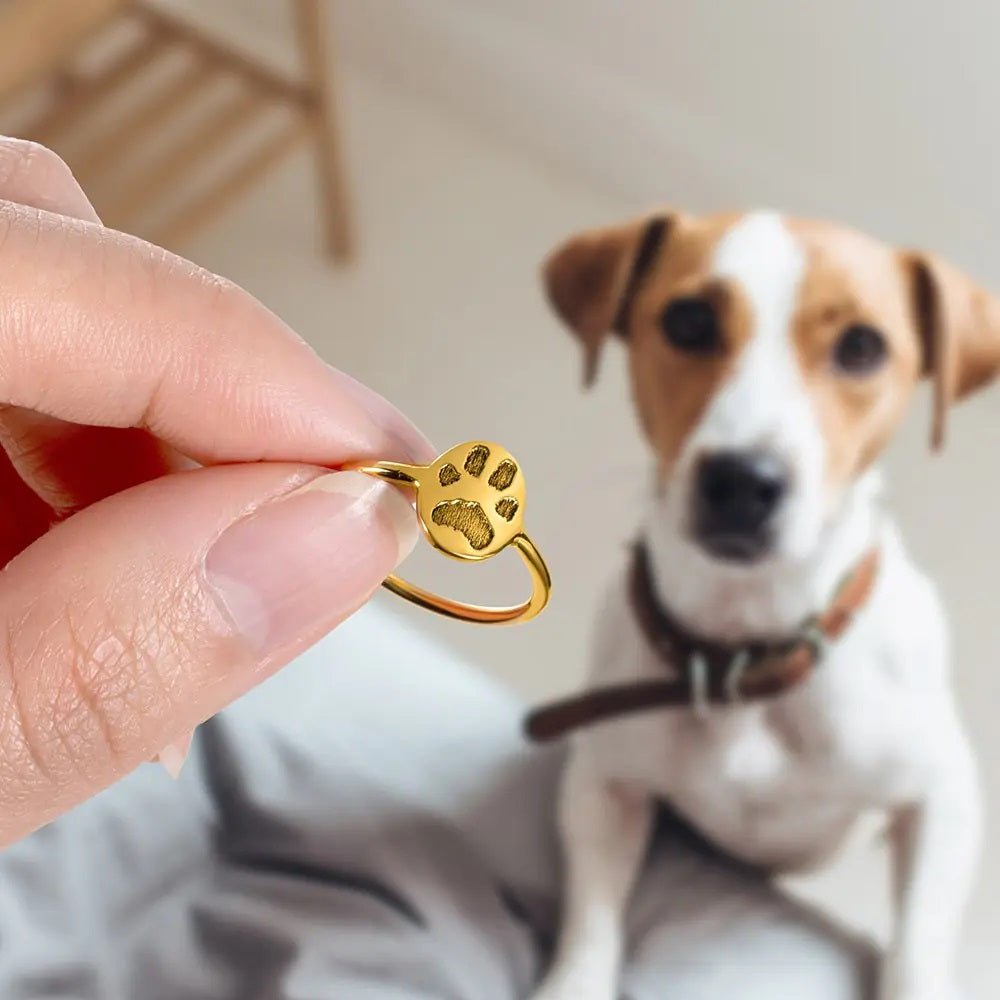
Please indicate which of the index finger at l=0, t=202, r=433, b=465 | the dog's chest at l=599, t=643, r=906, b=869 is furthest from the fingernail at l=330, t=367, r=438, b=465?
the dog's chest at l=599, t=643, r=906, b=869

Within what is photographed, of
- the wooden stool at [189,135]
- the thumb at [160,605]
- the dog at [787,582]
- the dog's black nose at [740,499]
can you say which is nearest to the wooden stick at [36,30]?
the wooden stool at [189,135]

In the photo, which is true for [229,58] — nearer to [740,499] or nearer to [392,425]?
[740,499]

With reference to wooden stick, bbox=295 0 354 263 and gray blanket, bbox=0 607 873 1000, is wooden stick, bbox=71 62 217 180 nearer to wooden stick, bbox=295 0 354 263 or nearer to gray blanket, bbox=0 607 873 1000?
wooden stick, bbox=295 0 354 263

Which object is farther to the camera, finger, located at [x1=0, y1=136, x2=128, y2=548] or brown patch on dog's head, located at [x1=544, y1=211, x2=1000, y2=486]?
brown patch on dog's head, located at [x1=544, y1=211, x2=1000, y2=486]

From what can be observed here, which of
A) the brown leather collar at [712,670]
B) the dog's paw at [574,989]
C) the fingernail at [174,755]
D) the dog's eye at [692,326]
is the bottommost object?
the dog's paw at [574,989]

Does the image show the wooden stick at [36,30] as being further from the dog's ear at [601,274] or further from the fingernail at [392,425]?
the fingernail at [392,425]

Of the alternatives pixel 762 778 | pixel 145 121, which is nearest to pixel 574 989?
pixel 762 778

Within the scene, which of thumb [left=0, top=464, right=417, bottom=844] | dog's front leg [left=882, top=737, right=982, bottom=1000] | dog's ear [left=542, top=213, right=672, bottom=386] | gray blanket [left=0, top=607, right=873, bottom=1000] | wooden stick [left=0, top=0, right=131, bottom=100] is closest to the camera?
thumb [left=0, top=464, right=417, bottom=844]

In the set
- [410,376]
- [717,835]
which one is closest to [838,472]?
[717,835]
